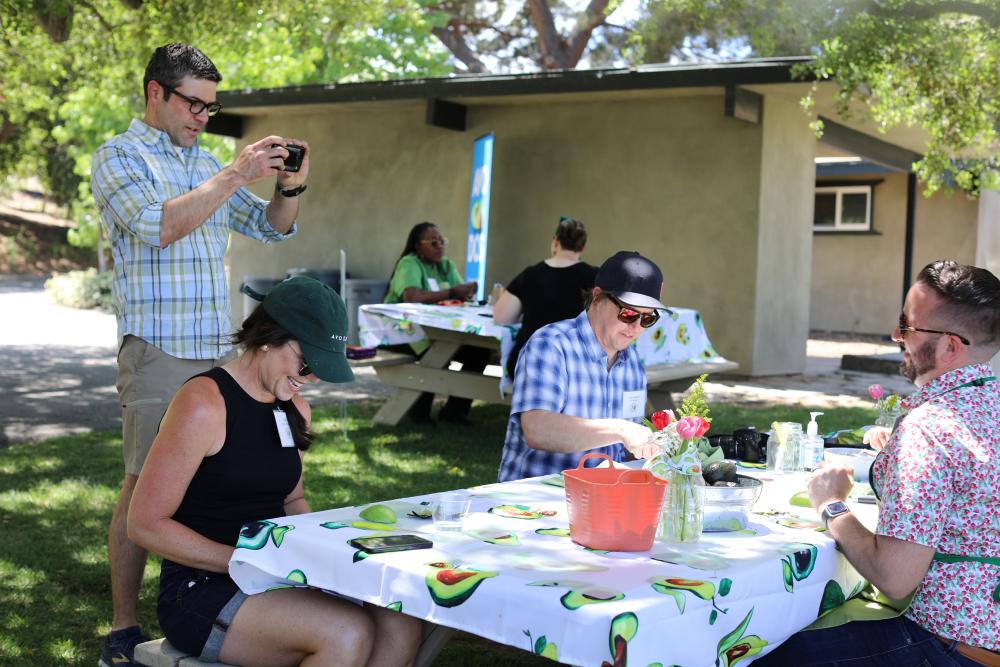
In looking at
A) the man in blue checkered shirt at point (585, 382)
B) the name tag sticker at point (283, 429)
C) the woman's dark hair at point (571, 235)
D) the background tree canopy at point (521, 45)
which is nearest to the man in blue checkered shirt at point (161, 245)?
the name tag sticker at point (283, 429)

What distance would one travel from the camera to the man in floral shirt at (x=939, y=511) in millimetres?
2256

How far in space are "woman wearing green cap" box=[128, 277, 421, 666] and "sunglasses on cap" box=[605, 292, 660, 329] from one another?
1052 millimetres

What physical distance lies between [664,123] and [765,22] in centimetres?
166

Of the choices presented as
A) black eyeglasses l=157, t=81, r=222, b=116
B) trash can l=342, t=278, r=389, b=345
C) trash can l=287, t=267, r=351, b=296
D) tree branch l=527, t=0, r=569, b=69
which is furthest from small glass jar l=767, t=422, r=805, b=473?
tree branch l=527, t=0, r=569, b=69

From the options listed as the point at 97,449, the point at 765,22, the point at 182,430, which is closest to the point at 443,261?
the point at 97,449

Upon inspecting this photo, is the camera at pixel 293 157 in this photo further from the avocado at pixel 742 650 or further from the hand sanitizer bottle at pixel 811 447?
the avocado at pixel 742 650

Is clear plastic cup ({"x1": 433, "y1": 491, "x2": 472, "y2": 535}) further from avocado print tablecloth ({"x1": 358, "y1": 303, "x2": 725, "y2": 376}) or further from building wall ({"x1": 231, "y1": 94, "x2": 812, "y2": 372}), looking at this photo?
building wall ({"x1": 231, "y1": 94, "x2": 812, "y2": 372})

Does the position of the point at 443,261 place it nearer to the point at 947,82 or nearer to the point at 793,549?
the point at 947,82

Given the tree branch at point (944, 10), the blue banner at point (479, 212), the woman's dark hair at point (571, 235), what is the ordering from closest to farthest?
the woman's dark hair at point (571, 235) < the tree branch at point (944, 10) < the blue banner at point (479, 212)

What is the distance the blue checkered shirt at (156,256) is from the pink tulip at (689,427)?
1.67 metres

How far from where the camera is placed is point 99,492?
6051mm

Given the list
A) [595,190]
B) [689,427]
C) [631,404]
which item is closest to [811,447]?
[631,404]

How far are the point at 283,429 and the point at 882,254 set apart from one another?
17881mm

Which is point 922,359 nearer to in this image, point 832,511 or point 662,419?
point 832,511
